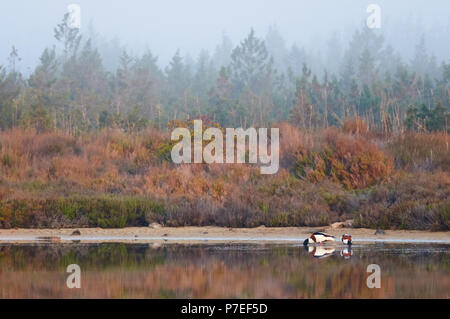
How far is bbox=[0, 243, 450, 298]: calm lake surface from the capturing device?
7.92m

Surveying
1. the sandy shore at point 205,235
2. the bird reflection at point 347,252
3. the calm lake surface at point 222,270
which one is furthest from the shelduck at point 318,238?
the bird reflection at point 347,252

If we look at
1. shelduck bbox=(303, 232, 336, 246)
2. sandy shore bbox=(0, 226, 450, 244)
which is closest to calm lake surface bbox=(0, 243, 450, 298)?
shelduck bbox=(303, 232, 336, 246)

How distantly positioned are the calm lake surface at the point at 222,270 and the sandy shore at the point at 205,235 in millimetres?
781

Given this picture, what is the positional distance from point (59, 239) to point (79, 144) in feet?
30.4

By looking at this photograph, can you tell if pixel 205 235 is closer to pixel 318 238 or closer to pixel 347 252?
pixel 318 238

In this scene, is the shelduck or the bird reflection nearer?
the bird reflection

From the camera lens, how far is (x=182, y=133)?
21516mm

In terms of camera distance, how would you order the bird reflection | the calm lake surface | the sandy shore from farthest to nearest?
the sandy shore → the bird reflection → the calm lake surface

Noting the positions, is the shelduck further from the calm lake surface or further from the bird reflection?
the bird reflection

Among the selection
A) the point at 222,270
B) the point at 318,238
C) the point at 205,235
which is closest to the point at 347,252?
the point at 318,238

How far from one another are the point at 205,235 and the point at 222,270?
4201 mm

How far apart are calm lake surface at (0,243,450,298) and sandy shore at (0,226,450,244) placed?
30.8 inches

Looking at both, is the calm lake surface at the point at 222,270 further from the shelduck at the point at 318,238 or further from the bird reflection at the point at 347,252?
the shelduck at the point at 318,238

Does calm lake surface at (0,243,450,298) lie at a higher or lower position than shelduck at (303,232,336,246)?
lower
